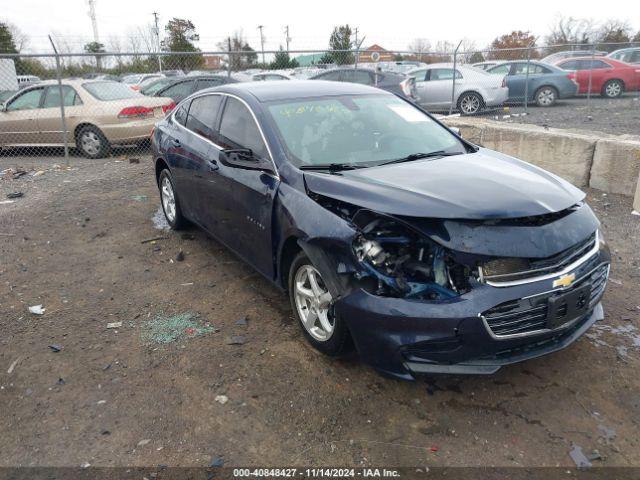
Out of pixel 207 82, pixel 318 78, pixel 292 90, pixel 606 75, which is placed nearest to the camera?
pixel 292 90

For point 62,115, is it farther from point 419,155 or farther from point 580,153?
point 580,153

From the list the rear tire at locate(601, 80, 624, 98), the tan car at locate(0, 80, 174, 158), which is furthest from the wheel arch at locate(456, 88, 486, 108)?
the tan car at locate(0, 80, 174, 158)

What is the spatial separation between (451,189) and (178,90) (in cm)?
1076

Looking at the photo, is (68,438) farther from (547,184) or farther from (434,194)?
(547,184)

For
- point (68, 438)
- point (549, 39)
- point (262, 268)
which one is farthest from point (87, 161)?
point (549, 39)

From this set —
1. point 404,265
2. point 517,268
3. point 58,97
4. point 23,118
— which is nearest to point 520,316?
point 517,268

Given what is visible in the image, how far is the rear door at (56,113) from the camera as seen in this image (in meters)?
10.4

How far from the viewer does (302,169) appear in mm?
3637

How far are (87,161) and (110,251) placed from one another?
5.59 metres

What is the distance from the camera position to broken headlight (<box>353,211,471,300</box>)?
283 cm

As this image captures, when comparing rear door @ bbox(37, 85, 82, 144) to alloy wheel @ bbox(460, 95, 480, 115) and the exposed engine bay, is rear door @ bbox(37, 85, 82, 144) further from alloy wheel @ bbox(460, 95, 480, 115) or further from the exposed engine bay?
alloy wheel @ bbox(460, 95, 480, 115)

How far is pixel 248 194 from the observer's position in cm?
403

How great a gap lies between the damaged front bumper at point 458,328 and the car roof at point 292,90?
2173 millimetres

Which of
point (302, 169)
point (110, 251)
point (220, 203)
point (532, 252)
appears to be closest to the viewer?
point (532, 252)
